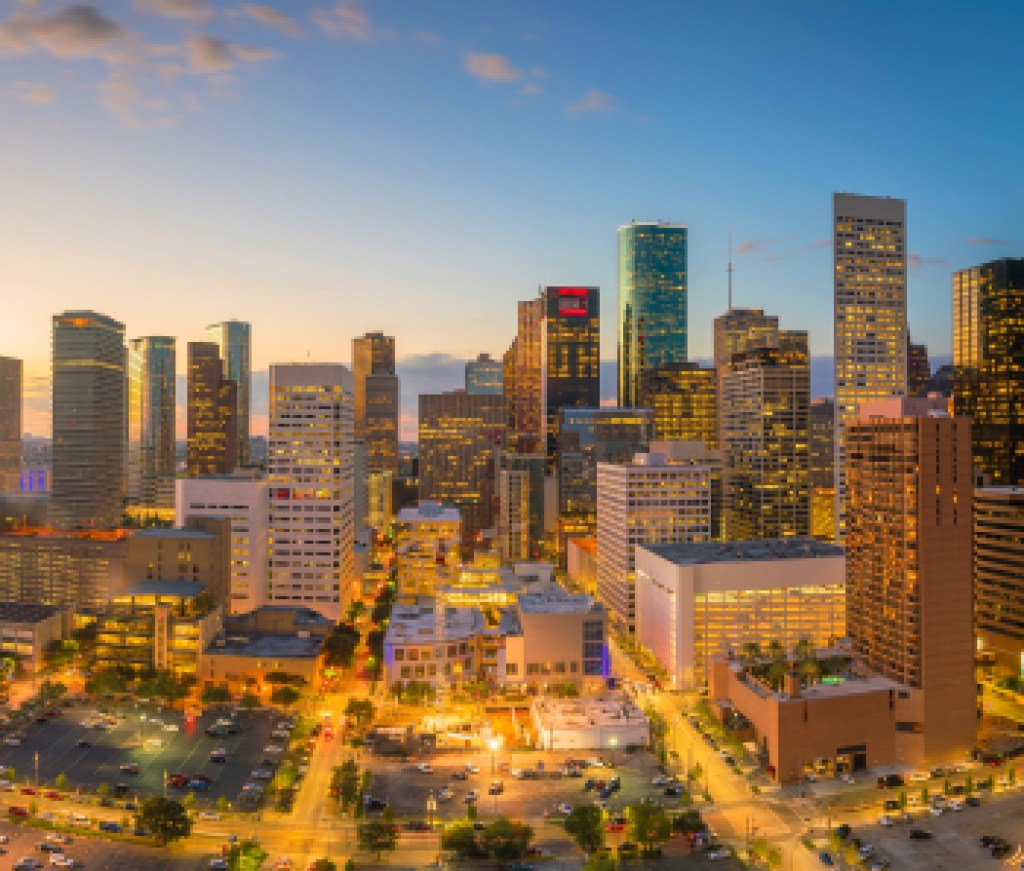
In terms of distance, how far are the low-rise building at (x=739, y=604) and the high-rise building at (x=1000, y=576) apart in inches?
882

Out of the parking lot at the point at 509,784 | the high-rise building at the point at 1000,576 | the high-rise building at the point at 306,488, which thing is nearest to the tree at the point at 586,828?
the parking lot at the point at 509,784

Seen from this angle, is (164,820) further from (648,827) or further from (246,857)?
(648,827)

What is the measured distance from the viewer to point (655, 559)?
134 meters

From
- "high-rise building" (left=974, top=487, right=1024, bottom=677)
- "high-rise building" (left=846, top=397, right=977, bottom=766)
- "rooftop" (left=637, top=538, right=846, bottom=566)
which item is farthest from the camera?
"rooftop" (left=637, top=538, right=846, bottom=566)

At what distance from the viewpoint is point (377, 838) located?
2891 inches

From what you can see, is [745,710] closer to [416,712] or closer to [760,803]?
[760,803]

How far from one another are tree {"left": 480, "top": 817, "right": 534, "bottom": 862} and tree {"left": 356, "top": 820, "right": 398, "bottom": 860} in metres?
7.98

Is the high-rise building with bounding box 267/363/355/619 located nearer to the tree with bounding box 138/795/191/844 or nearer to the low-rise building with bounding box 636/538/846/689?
the low-rise building with bounding box 636/538/846/689

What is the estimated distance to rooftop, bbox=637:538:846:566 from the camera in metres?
127

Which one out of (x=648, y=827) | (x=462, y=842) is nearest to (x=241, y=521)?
(x=462, y=842)

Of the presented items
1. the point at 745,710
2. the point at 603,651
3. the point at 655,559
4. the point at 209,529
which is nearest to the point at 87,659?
the point at 209,529

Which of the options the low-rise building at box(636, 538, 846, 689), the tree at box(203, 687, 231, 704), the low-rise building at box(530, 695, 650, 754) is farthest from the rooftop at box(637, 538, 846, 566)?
the tree at box(203, 687, 231, 704)

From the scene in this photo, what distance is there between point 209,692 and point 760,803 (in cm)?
7161

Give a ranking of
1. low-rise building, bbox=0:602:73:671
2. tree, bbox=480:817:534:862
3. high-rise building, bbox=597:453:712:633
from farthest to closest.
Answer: high-rise building, bbox=597:453:712:633
low-rise building, bbox=0:602:73:671
tree, bbox=480:817:534:862
